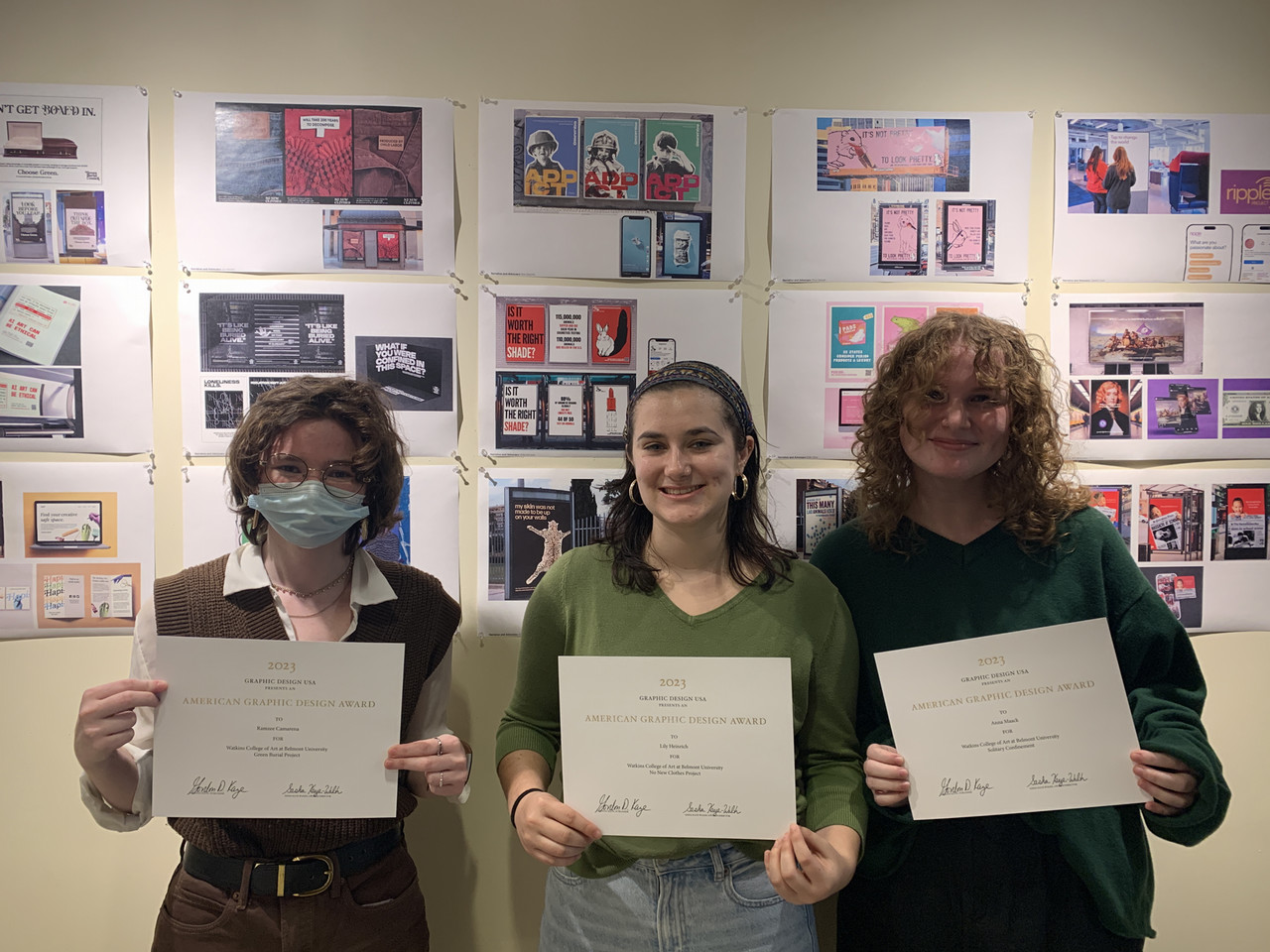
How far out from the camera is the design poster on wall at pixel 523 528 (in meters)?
1.99

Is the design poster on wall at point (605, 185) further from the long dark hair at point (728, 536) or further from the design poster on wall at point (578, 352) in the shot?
the long dark hair at point (728, 536)

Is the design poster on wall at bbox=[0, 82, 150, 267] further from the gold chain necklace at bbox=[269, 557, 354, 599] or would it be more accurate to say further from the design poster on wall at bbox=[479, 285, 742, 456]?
the gold chain necklace at bbox=[269, 557, 354, 599]

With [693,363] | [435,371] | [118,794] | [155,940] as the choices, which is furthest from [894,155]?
[155,940]

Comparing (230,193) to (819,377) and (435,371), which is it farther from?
(819,377)

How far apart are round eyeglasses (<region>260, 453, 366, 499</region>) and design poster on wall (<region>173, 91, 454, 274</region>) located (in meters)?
0.65

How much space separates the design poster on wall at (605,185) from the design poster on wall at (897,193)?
0.51 feet

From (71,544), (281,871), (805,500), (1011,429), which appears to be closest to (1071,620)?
(1011,429)

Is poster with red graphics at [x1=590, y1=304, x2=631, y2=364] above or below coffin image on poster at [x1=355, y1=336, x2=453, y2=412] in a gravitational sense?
above

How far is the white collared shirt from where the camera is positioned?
1.46m

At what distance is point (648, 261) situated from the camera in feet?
6.44

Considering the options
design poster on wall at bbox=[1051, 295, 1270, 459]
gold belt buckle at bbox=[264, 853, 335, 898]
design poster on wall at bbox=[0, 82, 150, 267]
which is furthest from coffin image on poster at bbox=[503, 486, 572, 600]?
design poster on wall at bbox=[1051, 295, 1270, 459]
